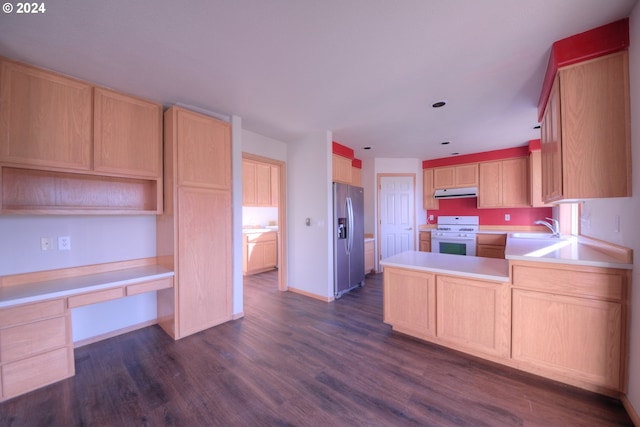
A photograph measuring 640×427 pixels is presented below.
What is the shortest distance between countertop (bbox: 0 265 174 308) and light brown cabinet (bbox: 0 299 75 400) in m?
0.07

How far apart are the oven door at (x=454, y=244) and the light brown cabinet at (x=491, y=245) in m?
0.10

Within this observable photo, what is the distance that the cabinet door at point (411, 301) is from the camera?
228cm

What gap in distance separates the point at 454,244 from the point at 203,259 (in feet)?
15.1

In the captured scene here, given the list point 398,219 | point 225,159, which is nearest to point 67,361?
point 225,159

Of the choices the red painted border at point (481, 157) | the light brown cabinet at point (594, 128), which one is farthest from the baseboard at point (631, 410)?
the red painted border at point (481, 157)

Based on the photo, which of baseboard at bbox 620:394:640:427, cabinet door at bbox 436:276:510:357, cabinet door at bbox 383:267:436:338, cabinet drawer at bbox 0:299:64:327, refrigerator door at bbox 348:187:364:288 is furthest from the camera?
refrigerator door at bbox 348:187:364:288

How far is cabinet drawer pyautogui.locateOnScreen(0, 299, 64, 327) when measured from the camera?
5.60ft

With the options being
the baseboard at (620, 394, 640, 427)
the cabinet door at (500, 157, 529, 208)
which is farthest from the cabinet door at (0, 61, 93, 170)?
the cabinet door at (500, 157, 529, 208)

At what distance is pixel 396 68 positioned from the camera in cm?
204

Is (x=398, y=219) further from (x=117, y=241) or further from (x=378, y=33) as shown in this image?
(x=117, y=241)

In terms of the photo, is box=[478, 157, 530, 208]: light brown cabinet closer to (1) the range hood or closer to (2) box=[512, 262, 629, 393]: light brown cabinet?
(1) the range hood

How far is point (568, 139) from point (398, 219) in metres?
3.60

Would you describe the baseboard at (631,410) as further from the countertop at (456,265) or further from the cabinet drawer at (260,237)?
the cabinet drawer at (260,237)

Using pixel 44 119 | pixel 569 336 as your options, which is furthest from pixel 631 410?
pixel 44 119
